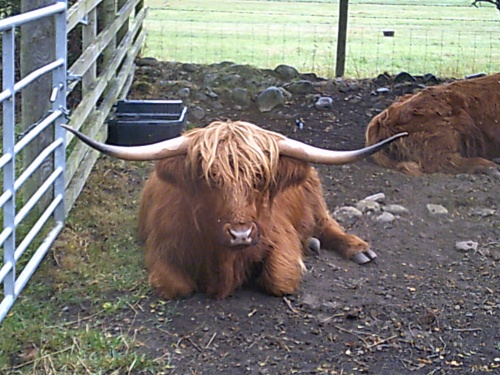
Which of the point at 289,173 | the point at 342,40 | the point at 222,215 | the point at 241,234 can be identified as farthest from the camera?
the point at 342,40

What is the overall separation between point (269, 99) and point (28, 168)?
16.8ft

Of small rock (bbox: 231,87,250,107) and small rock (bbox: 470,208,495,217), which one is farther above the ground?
small rock (bbox: 231,87,250,107)

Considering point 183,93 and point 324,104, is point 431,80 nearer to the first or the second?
point 324,104

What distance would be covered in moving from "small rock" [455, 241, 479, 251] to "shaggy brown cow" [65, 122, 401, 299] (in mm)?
1175

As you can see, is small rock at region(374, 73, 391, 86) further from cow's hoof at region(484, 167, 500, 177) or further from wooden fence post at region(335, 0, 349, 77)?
cow's hoof at region(484, 167, 500, 177)

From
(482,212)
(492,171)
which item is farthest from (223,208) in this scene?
(492,171)

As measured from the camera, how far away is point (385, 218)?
6121 mm

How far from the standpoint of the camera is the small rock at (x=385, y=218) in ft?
20.0

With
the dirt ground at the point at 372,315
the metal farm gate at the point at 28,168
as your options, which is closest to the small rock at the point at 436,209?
the dirt ground at the point at 372,315

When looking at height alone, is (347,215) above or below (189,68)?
below

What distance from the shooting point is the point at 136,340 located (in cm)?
406

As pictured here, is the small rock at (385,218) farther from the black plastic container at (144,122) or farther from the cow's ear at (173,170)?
the black plastic container at (144,122)

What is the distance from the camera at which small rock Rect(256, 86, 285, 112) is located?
934cm

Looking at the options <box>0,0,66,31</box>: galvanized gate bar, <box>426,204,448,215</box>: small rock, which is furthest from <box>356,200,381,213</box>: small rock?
<box>0,0,66,31</box>: galvanized gate bar
